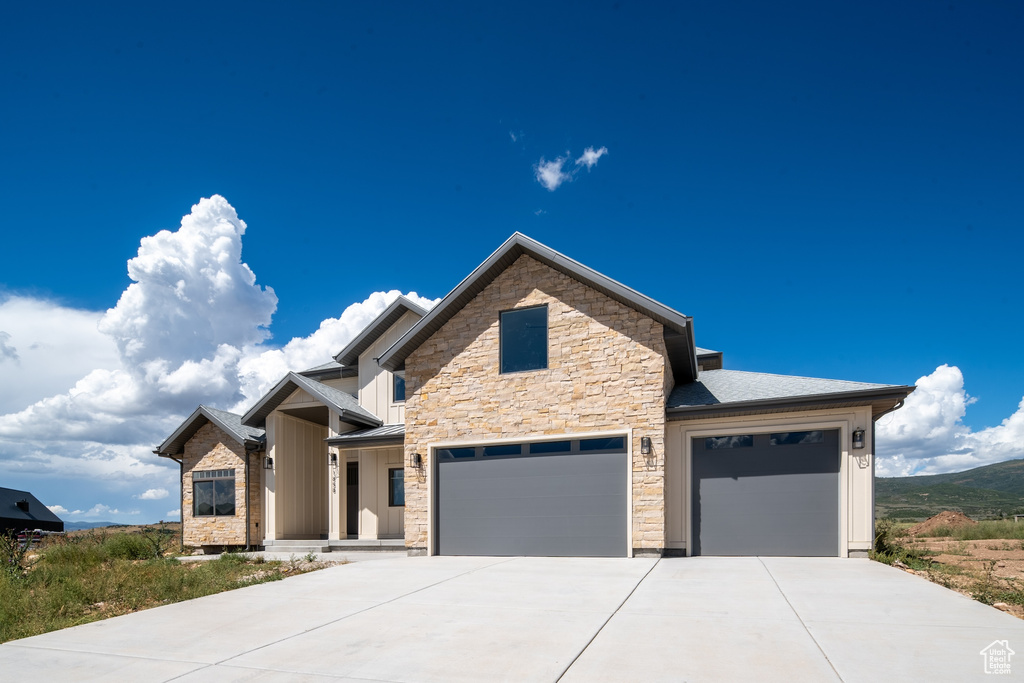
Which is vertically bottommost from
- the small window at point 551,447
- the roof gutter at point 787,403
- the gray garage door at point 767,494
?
the gray garage door at point 767,494

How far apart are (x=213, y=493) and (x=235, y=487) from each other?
973mm

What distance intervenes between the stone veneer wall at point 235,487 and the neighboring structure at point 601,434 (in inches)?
197

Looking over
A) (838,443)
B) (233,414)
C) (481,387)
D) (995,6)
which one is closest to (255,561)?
(481,387)

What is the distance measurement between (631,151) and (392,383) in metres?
9.69

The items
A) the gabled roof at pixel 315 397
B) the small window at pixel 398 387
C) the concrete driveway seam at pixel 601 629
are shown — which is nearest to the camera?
the concrete driveway seam at pixel 601 629

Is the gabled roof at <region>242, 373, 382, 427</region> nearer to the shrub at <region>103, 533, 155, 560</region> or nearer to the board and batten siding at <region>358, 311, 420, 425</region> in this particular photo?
the board and batten siding at <region>358, 311, 420, 425</region>

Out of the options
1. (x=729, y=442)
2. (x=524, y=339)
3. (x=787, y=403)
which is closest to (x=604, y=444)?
(x=729, y=442)

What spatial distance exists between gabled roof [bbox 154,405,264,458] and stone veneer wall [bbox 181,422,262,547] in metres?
0.21

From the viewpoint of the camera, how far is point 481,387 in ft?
50.0

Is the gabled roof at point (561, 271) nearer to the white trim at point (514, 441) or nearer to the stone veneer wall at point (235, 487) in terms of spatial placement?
the white trim at point (514, 441)

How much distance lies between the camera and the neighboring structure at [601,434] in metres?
13.3

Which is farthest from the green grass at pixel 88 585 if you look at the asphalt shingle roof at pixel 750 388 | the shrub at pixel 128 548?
the asphalt shingle roof at pixel 750 388

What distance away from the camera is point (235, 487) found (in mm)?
19562

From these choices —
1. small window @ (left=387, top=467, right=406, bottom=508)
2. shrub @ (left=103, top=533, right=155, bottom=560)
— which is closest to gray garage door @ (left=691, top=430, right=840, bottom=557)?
small window @ (left=387, top=467, right=406, bottom=508)
